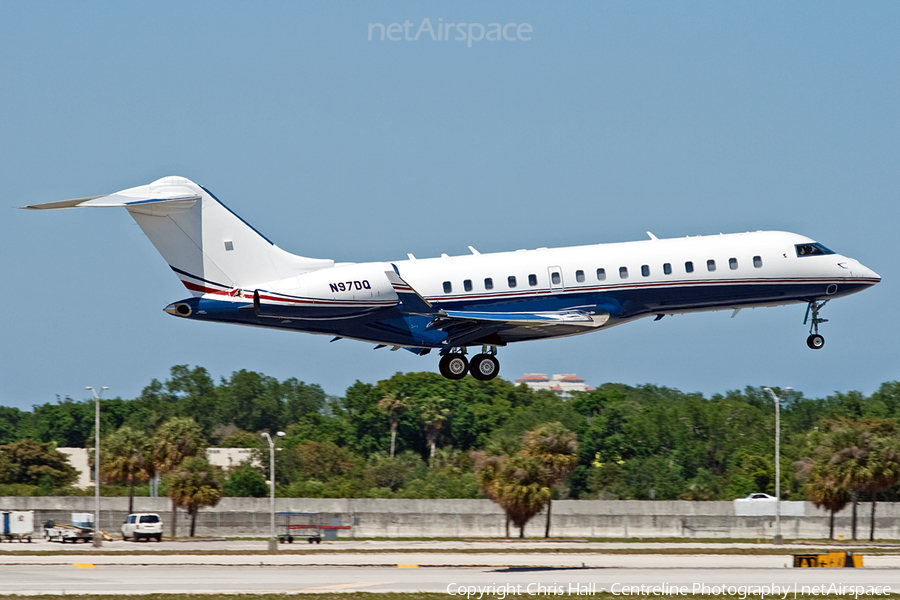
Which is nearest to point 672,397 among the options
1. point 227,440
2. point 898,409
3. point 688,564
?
point 898,409

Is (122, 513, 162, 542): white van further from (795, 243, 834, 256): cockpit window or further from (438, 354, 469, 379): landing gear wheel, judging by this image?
(795, 243, 834, 256): cockpit window

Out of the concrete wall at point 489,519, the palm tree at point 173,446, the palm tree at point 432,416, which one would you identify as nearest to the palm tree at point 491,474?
the concrete wall at point 489,519

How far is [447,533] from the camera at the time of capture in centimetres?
7869

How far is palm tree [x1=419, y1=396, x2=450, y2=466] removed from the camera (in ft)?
409

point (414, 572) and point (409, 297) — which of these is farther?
point (414, 572)

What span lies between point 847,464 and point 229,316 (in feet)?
160

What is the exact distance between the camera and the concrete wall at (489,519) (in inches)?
2945

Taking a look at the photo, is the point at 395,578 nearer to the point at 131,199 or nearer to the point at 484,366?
the point at 484,366

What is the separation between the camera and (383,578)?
46.8 meters

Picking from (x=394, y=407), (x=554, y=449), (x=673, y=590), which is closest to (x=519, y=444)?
(x=554, y=449)

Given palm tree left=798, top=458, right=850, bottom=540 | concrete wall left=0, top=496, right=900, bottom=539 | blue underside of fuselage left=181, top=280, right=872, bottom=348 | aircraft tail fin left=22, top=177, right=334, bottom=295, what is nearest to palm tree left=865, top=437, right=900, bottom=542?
palm tree left=798, top=458, right=850, bottom=540

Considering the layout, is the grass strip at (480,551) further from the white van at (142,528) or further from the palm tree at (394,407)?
the palm tree at (394,407)

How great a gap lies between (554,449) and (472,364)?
138 ft

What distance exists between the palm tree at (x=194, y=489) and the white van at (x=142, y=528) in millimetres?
4504
